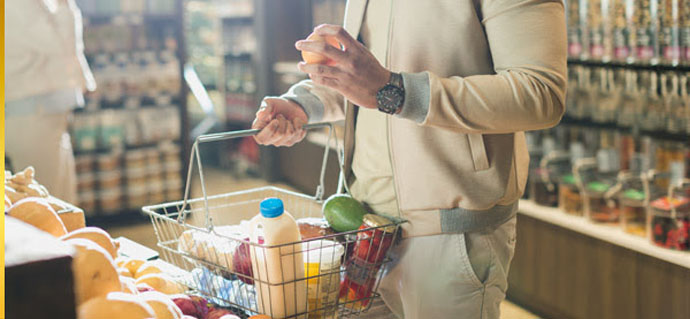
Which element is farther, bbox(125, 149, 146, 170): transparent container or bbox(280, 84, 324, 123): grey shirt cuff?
bbox(125, 149, 146, 170): transparent container

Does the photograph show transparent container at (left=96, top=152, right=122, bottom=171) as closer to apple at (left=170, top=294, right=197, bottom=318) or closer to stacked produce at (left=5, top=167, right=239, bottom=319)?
stacked produce at (left=5, top=167, right=239, bottom=319)

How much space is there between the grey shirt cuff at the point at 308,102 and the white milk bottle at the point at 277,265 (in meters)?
0.44

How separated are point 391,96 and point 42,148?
3265 millimetres

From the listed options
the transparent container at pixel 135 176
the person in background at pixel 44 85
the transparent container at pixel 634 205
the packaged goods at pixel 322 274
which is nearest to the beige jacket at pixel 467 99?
the packaged goods at pixel 322 274

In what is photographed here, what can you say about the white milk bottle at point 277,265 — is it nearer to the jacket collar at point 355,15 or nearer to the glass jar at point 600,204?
the jacket collar at point 355,15

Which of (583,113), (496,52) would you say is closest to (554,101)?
(496,52)

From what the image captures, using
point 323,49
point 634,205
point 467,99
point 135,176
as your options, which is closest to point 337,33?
point 323,49

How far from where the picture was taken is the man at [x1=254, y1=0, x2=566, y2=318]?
4.02 feet

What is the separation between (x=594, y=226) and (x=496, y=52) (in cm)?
221

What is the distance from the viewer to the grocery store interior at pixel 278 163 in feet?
4.65

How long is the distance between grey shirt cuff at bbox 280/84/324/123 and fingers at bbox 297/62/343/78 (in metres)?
0.42

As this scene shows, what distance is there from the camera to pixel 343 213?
1403mm

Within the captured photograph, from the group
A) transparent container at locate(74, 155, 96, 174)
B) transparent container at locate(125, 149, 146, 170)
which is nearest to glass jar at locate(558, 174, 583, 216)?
transparent container at locate(125, 149, 146, 170)

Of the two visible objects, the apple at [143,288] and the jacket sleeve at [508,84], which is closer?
the jacket sleeve at [508,84]
